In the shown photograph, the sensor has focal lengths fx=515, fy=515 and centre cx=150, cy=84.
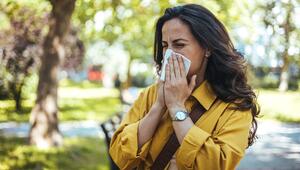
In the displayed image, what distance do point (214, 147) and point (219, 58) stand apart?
1.59 feet

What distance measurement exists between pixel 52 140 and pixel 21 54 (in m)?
4.84

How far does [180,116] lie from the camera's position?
231 centimetres

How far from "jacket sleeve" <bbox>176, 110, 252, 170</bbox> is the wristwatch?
0.07 meters

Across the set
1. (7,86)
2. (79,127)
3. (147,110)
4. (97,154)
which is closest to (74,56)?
(79,127)

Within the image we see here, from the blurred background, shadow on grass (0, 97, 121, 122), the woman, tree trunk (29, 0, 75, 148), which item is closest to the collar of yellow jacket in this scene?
the woman

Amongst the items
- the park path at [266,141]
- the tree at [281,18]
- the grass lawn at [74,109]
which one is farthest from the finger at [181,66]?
the grass lawn at [74,109]

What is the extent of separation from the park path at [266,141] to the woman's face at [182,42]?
4016 millimetres

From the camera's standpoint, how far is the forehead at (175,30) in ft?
7.81

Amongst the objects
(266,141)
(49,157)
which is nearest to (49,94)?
(49,157)

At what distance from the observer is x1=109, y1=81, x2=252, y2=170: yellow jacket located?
87.3 inches

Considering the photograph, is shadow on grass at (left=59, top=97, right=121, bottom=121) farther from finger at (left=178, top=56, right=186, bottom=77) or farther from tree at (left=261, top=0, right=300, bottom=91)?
finger at (left=178, top=56, right=186, bottom=77)

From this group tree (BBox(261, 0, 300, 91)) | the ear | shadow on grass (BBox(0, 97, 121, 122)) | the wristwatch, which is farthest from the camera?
shadow on grass (BBox(0, 97, 121, 122))

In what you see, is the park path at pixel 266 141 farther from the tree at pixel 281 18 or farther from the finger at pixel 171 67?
the finger at pixel 171 67

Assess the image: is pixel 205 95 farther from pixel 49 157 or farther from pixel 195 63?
pixel 49 157
